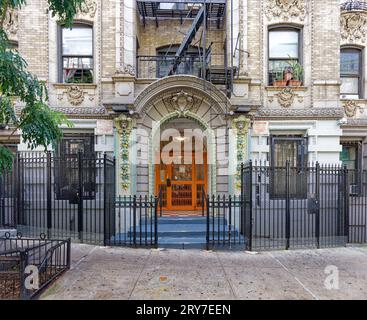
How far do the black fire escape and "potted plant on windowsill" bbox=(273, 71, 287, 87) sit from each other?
1598 mm

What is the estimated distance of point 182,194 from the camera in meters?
11.4

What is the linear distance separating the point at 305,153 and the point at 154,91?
574cm

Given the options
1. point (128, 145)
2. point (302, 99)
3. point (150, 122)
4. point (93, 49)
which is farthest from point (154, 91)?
point (302, 99)

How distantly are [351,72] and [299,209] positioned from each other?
19.6 ft

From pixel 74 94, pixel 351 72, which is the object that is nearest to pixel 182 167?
pixel 74 94

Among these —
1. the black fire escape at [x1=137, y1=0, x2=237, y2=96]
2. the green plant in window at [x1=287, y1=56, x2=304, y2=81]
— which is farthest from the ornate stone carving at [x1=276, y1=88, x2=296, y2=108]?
Result: the black fire escape at [x1=137, y1=0, x2=237, y2=96]

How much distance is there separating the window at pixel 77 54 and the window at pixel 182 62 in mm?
2527

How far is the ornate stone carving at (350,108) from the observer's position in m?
11.2

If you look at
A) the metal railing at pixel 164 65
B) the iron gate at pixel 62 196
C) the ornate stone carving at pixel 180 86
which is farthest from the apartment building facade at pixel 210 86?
the iron gate at pixel 62 196

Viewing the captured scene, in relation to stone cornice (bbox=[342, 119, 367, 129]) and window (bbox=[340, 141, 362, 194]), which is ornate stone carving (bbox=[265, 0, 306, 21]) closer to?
stone cornice (bbox=[342, 119, 367, 129])

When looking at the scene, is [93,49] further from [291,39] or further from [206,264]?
[206,264]

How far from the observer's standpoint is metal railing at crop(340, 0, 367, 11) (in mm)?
11250

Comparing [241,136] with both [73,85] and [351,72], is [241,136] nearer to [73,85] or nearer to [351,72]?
[351,72]

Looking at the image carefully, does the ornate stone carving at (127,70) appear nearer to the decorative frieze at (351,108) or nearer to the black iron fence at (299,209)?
the black iron fence at (299,209)
